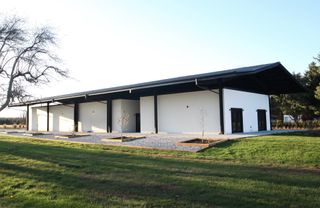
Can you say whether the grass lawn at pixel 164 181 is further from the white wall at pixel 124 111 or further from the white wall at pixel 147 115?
the white wall at pixel 124 111

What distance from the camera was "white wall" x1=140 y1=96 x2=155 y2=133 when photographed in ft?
83.4

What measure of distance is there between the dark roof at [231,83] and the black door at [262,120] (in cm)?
174

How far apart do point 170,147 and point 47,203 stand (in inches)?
361

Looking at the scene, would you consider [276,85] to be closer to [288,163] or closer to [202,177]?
[288,163]

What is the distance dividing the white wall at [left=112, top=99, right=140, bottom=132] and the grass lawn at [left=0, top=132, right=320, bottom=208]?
1641cm

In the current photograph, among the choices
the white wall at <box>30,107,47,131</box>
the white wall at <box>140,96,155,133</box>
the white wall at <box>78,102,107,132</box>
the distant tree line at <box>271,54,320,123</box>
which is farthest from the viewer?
the white wall at <box>30,107,47,131</box>

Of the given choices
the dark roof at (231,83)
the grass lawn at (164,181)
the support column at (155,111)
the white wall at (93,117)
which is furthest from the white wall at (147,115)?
the grass lawn at (164,181)

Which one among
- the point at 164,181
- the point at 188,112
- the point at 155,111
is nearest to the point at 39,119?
the point at 155,111

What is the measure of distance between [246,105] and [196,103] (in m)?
4.14

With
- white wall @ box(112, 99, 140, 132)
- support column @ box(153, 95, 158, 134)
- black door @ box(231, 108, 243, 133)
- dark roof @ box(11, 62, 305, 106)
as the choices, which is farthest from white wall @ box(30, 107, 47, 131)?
black door @ box(231, 108, 243, 133)

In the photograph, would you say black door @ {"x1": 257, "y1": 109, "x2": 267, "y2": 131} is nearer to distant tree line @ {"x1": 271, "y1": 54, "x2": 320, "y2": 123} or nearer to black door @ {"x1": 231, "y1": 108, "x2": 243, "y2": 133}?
black door @ {"x1": 231, "y1": 108, "x2": 243, "y2": 133}

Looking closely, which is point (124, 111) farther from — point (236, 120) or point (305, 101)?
point (305, 101)

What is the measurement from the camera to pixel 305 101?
33.6m

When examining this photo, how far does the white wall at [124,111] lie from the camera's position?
28672mm
